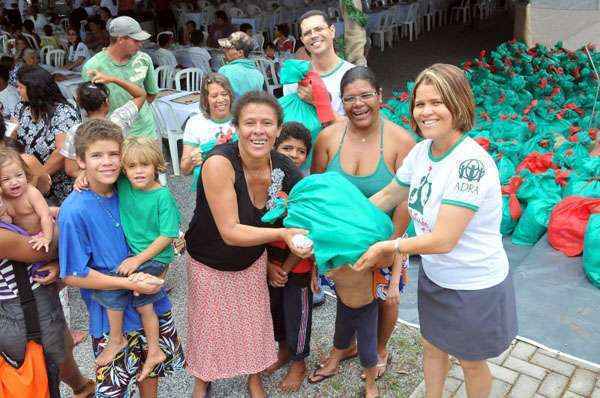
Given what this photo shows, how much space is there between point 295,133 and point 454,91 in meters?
0.93

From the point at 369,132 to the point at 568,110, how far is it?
17.0ft

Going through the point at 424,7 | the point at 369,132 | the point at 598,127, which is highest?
the point at 424,7

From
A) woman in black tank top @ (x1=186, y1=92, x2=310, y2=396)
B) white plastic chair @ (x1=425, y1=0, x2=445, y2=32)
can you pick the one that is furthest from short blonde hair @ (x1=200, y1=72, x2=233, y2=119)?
white plastic chair @ (x1=425, y1=0, x2=445, y2=32)

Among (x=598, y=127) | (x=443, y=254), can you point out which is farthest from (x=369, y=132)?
(x=598, y=127)

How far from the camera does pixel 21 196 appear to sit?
2.23 m

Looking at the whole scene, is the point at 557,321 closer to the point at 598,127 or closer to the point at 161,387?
the point at 161,387

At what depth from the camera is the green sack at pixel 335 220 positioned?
7.14ft

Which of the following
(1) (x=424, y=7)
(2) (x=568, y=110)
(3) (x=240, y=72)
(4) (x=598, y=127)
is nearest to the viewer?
(3) (x=240, y=72)

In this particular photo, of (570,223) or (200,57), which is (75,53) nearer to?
(200,57)

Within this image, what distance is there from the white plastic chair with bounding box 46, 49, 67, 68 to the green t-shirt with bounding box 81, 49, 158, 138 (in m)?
5.29

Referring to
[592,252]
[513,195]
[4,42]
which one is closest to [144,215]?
[592,252]

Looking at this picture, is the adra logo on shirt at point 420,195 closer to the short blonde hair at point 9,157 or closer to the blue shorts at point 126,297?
the blue shorts at point 126,297

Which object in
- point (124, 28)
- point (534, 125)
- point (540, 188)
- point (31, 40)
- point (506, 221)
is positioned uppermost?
point (31, 40)

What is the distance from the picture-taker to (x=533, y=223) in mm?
4355
